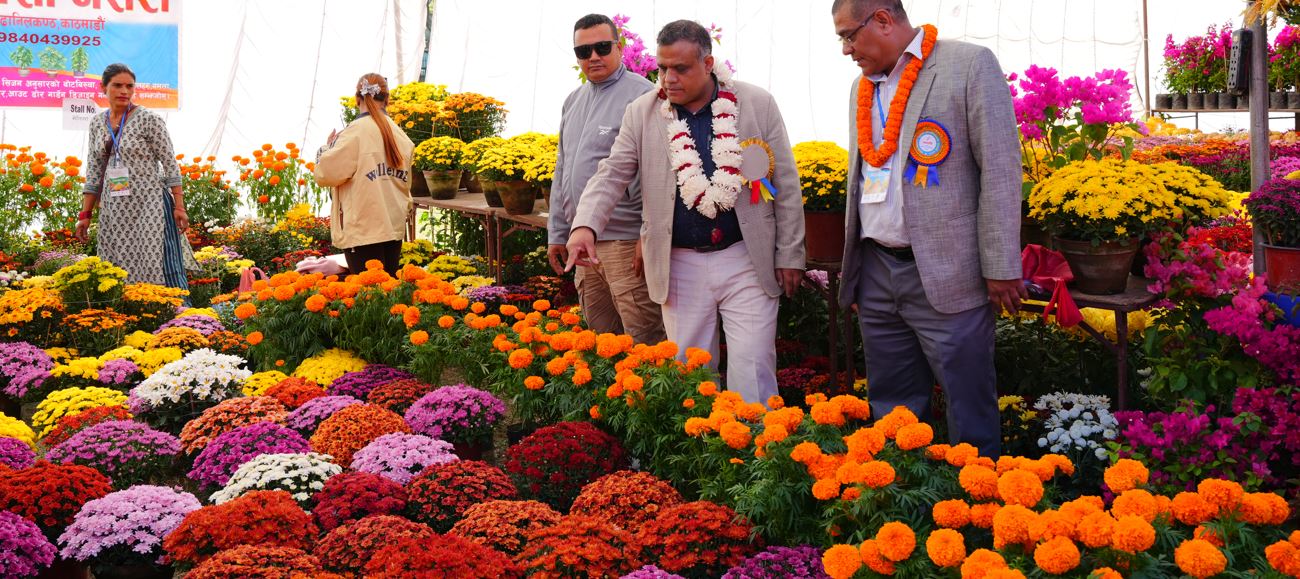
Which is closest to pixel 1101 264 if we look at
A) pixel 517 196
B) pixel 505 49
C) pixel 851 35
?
pixel 851 35

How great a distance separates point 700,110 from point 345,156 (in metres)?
3.21

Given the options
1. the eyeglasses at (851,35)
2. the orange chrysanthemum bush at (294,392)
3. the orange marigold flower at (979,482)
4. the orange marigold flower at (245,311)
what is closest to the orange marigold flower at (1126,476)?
the orange marigold flower at (979,482)

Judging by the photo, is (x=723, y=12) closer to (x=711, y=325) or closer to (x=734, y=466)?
(x=711, y=325)

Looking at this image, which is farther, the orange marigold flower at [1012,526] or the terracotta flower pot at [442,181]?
the terracotta flower pot at [442,181]

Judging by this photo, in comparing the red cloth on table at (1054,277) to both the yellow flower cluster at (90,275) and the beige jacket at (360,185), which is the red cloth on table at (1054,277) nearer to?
the beige jacket at (360,185)

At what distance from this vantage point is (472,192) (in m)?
8.82

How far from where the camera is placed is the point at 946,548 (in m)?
2.30

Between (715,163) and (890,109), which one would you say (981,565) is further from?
(715,163)

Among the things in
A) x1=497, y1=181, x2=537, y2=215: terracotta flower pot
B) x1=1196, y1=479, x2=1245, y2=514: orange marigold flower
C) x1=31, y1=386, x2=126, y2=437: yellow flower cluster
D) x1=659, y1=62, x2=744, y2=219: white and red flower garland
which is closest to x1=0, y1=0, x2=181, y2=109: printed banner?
x1=497, y1=181, x2=537, y2=215: terracotta flower pot

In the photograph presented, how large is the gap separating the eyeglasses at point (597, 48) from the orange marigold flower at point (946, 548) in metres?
3.15

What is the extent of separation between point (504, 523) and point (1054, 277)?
1961 mm

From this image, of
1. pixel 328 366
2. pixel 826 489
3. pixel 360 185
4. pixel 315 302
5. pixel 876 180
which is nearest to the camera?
pixel 826 489

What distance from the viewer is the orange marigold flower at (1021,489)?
7.96 ft

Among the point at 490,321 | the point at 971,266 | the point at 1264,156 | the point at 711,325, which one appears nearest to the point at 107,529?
the point at 490,321
